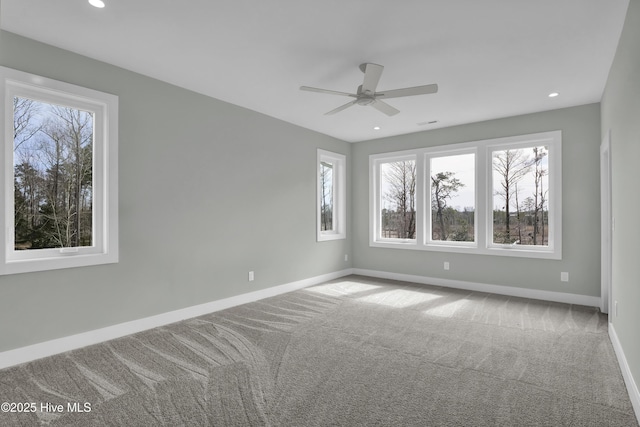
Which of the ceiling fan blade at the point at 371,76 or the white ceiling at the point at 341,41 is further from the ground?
the white ceiling at the point at 341,41

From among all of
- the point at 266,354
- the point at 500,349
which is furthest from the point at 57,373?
the point at 500,349

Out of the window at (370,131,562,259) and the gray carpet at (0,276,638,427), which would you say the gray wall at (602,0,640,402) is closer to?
the gray carpet at (0,276,638,427)

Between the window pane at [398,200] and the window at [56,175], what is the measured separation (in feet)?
15.0

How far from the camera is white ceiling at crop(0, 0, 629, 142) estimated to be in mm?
2359

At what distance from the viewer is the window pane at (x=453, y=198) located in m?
5.45

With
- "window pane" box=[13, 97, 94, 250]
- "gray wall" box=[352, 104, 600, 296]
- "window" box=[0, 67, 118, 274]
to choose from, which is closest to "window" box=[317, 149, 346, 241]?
"gray wall" box=[352, 104, 600, 296]

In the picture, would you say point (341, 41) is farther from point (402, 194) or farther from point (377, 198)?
point (377, 198)

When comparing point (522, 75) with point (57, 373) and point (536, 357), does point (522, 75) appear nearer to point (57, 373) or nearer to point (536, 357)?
point (536, 357)

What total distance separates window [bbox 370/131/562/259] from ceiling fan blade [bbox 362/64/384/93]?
2.93 m

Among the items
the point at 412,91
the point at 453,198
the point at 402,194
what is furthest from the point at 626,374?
the point at 402,194

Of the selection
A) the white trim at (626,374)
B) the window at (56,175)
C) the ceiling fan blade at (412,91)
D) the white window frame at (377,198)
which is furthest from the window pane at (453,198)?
the window at (56,175)

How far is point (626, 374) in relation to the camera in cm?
243

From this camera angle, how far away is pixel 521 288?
4891mm

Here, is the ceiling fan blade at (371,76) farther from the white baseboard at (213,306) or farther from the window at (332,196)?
the white baseboard at (213,306)
